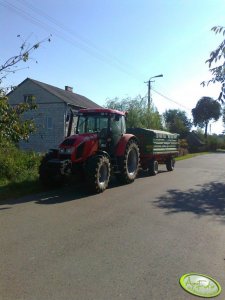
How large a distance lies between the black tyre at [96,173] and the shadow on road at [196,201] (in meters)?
1.80

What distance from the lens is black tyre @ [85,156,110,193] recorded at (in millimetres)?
10906

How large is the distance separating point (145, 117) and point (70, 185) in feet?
81.6

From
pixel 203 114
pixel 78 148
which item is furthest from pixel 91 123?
pixel 203 114

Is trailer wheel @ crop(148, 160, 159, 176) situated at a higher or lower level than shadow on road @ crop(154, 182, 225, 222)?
higher

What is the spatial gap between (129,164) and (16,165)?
419cm

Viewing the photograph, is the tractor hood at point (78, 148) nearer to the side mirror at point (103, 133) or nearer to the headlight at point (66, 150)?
the headlight at point (66, 150)

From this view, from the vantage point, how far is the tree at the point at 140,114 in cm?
3625

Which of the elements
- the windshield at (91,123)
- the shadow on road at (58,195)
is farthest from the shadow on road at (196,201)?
the windshield at (91,123)

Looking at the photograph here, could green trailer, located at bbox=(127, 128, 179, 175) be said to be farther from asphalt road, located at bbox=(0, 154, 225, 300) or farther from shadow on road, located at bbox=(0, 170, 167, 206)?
asphalt road, located at bbox=(0, 154, 225, 300)

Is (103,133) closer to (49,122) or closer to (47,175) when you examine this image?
(47,175)

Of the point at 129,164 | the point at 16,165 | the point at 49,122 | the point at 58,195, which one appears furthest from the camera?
the point at 49,122

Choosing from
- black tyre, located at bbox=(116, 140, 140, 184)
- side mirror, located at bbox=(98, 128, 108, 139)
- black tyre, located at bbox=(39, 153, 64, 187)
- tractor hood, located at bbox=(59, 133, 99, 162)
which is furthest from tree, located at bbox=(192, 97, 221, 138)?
black tyre, located at bbox=(39, 153, 64, 187)

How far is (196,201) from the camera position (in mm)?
10523

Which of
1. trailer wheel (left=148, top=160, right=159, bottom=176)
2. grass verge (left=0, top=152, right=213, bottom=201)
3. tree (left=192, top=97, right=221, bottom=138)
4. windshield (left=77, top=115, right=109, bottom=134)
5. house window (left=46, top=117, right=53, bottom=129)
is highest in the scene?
tree (left=192, top=97, right=221, bottom=138)
